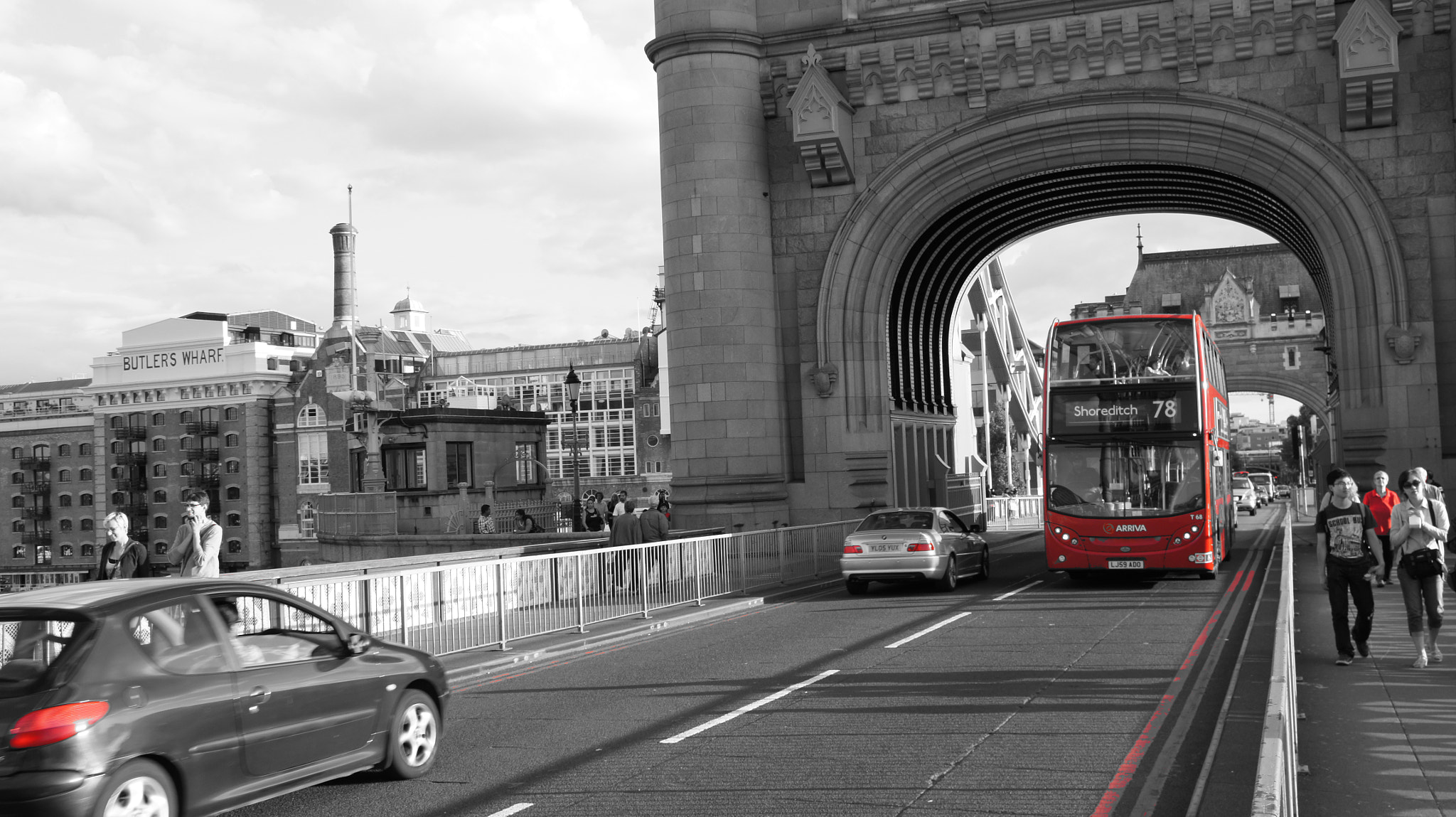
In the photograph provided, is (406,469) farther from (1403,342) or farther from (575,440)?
(1403,342)

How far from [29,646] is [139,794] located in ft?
2.99

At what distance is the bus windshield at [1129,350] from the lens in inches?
768

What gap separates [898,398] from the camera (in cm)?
3212

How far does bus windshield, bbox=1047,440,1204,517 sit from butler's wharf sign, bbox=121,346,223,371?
8556cm

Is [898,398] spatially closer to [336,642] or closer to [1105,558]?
[1105,558]

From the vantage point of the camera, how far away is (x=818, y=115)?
27578 mm

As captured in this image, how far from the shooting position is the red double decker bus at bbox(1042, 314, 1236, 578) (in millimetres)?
19469

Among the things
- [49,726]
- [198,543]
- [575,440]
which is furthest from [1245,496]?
[49,726]

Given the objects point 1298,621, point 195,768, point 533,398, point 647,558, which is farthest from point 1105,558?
point 533,398

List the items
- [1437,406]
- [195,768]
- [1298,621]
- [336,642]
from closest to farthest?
[195,768]
[336,642]
[1298,621]
[1437,406]

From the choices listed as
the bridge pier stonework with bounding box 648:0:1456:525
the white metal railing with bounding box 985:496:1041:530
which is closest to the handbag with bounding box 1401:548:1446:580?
the bridge pier stonework with bounding box 648:0:1456:525

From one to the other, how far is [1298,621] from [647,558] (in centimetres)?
797

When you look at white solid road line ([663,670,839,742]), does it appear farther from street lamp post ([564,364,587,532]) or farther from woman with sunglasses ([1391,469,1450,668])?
street lamp post ([564,364,587,532])

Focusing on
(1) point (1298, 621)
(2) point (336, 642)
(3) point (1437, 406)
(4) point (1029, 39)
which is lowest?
(1) point (1298, 621)
